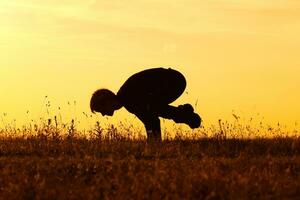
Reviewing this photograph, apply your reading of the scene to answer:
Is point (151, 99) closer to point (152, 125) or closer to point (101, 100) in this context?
point (152, 125)

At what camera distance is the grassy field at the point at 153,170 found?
8.71 meters

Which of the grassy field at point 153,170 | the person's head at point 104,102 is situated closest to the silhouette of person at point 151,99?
the person's head at point 104,102

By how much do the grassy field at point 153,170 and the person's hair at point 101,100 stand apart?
80cm

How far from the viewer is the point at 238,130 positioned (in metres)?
17.8

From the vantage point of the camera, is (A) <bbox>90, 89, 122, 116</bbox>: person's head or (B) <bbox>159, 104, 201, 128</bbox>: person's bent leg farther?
(B) <bbox>159, 104, 201, 128</bbox>: person's bent leg

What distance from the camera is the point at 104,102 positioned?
15492 mm

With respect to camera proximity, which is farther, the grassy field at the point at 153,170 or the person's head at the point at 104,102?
the person's head at the point at 104,102

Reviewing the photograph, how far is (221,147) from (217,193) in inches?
226

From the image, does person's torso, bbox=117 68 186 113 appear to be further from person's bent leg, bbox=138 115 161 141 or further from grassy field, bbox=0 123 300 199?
grassy field, bbox=0 123 300 199

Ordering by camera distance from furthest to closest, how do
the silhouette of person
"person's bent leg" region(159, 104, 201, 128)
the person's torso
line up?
"person's bent leg" region(159, 104, 201, 128)
the person's torso
the silhouette of person

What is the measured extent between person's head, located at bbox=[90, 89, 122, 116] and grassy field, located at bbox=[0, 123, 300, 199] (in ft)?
2.46

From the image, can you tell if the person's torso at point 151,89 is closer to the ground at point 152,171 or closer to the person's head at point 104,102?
the person's head at point 104,102

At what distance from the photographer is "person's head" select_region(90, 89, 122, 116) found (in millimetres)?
15398

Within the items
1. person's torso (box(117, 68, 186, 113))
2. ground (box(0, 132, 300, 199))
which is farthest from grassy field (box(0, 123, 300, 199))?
person's torso (box(117, 68, 186, 113))
